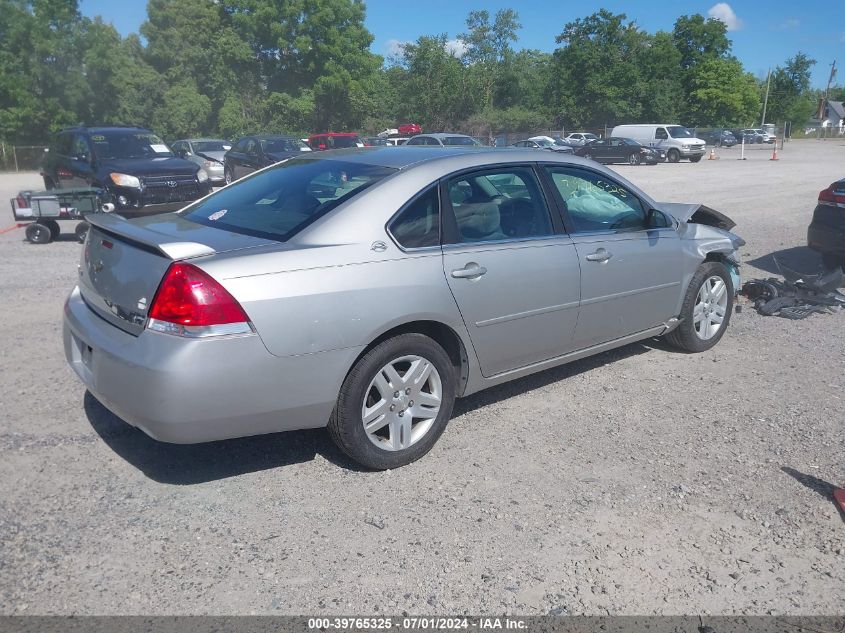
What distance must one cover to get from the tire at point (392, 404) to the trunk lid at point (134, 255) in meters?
0.83

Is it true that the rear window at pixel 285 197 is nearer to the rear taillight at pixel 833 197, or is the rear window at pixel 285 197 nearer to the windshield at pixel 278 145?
the rear taillight at pixel 833 197

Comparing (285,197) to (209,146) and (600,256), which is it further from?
(209,146)

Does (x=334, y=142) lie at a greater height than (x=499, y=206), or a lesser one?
greater

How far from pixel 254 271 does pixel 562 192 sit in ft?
7.44

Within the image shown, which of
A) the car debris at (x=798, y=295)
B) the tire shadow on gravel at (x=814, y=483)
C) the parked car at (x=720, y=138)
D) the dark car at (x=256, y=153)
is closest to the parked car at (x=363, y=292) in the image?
the tire shadow on gravel at (x=814, y=483)

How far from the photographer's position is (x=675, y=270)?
207 inches

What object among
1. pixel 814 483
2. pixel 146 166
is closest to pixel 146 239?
pixel 814 483

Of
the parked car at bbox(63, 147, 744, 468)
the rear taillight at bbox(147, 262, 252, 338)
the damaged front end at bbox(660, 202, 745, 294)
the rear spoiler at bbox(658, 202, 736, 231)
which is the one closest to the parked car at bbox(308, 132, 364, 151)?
the rear spoiler at bbox(658, 202, 736, 231)

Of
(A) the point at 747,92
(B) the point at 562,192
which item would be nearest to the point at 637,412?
(B) the point at 562,192

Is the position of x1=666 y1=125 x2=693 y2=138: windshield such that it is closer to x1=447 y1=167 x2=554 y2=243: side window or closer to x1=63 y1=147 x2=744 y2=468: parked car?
x1=63 y1=147 x2=744 y2=468: parked car

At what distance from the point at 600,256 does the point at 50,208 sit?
9132mm

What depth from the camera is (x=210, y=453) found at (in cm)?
403

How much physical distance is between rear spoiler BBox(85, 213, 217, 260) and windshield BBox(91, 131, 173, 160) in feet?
34.1

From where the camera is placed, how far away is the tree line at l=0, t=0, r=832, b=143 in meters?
41.2
